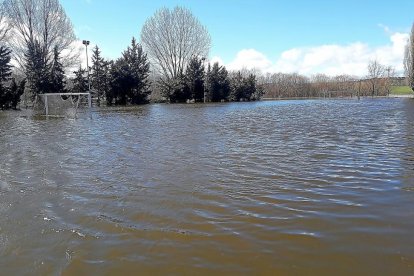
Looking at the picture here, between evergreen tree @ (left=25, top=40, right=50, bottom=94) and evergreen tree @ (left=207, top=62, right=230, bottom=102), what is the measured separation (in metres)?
21.1

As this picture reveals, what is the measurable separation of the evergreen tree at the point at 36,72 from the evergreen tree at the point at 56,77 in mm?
446

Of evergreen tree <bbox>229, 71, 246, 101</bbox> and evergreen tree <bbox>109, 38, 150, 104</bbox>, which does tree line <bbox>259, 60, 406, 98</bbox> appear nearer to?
evergreen tree <bbox>229, 71, 246, 101</bbox>

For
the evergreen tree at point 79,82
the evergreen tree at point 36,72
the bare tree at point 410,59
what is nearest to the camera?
the evergreen tree at point 36,72

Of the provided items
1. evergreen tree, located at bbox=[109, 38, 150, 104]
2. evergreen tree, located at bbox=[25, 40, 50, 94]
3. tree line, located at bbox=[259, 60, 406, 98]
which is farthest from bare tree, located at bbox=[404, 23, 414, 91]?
evergreen tree, located at bbox=[25, 40, 50, 94]

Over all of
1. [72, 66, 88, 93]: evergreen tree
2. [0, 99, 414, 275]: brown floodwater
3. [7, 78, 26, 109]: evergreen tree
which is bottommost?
[0, 99, 414, 275]: brown floodwater

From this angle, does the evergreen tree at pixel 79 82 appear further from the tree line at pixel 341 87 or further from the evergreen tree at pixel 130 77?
the tree line at pixel 341 87

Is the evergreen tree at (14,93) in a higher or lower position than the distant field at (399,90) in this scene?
lower

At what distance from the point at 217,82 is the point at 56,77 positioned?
70.0 ft

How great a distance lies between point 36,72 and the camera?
38750 millimetres

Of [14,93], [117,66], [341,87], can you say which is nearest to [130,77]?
[117,66]

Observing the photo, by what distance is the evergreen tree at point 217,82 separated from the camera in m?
51.5

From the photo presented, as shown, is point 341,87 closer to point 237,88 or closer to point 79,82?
point 237,88

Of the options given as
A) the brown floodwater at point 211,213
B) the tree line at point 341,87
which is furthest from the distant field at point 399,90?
the brown floodwater at point 211,213

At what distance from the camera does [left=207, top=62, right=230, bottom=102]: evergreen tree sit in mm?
51500
